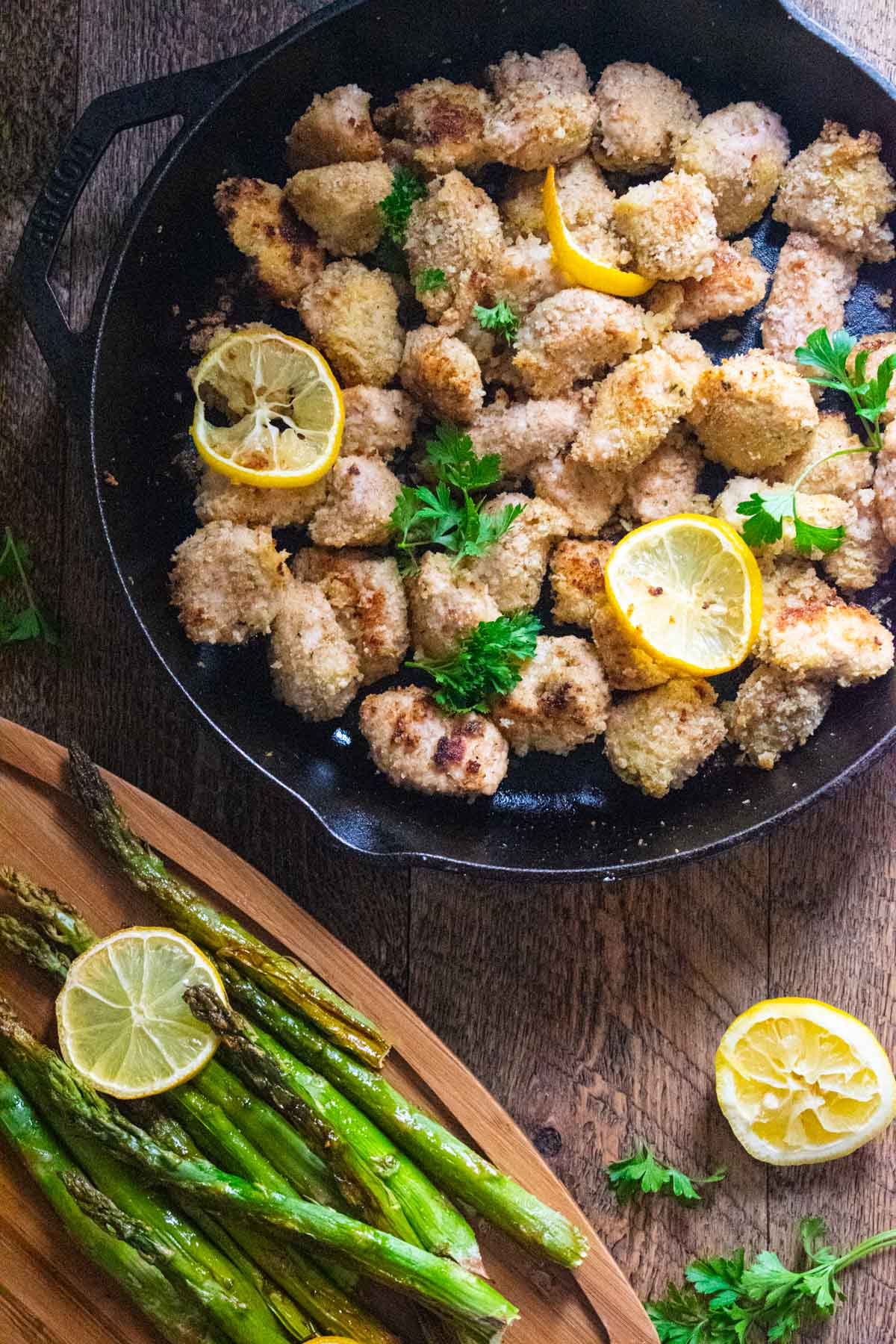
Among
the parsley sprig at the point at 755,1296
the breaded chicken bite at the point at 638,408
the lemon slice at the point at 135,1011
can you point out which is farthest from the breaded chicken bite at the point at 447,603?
the parsley sprig at the point at 755,1296

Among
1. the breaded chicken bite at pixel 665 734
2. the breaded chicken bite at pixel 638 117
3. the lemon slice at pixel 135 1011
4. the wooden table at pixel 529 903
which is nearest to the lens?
the lemon slice at pixel 135 1011

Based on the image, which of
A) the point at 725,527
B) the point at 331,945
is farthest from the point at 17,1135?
Result: the point at 725,527

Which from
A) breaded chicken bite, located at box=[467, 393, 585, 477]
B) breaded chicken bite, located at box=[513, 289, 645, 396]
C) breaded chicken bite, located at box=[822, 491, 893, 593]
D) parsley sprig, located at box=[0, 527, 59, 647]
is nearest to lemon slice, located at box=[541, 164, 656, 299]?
breaded chicken bite, located at box=[513, 289, 645, 396]

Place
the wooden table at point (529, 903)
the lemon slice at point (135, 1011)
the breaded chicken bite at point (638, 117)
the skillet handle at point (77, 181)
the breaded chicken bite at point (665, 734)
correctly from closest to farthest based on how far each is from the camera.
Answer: the skillet handle at point (77, 181)
the lemon slice at point (135, 1011)
the breaded chicken bite at point (665, 734)
the breaded chicken bite at point (638, 117)
the wooden table at point (529, 903)

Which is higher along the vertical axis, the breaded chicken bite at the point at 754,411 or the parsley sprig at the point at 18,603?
the breaded chicken bite at the point at 754,411

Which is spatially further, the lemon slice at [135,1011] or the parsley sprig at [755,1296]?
the parsley sprig at [755,1296]

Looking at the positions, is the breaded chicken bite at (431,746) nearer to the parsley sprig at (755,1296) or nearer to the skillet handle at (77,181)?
the skillet handle at (77,181)

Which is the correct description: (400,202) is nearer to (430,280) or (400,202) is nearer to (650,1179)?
(430,280)

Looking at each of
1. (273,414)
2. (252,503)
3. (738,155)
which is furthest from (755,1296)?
(738,155)
